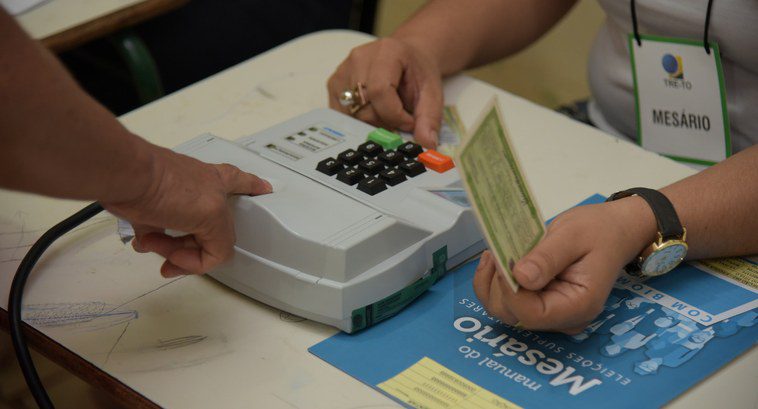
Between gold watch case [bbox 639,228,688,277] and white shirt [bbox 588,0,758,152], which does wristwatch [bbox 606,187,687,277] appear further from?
white shirt [bbox 588,0,758,152]

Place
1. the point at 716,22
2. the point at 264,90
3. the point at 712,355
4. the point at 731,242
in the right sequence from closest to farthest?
the point at 712,355 → the point at 731,242 → the point at 716,22 → the point at 264,90

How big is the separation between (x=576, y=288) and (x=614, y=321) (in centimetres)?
7

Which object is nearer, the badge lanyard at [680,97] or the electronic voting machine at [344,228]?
the electronic voting machine at [344,228]

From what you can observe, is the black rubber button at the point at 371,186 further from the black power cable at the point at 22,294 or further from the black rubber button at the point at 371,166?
the black power cable at the point at 22,294

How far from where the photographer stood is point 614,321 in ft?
2.59

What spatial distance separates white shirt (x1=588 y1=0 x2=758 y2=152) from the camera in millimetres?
1018

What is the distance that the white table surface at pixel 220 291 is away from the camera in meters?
0.73

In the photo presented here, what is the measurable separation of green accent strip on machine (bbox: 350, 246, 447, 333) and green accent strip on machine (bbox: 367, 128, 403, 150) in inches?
6.1

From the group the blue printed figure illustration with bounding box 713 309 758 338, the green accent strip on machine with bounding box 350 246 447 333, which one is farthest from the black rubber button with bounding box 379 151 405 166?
the blue printed figure illustration with bounding box 713 309 758 338

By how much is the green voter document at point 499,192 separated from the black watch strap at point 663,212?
123 millimetres

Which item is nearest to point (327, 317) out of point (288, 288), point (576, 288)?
point (288, 288)

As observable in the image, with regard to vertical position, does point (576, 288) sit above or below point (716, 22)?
below

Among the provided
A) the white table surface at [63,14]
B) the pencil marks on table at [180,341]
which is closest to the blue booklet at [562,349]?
the pencil marks on table at [180,341]

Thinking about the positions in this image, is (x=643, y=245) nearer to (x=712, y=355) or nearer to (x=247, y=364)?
(x=712, y=355)
